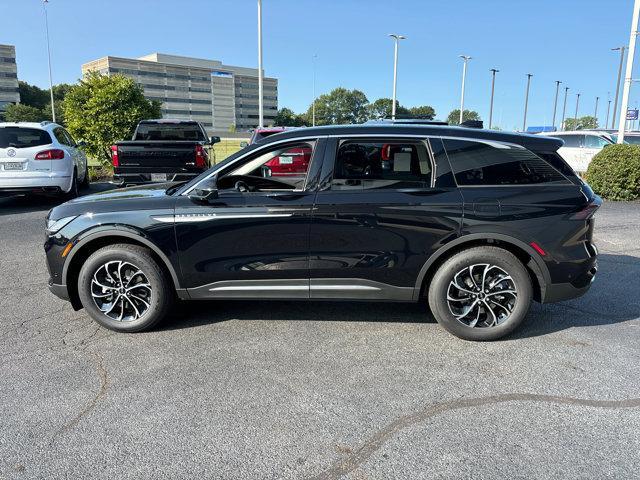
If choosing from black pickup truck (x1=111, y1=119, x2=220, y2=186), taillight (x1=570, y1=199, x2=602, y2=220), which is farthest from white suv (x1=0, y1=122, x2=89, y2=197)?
taillight (x1=570, y1=199, x2=602, y2=220)

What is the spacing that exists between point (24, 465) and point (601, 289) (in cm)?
552

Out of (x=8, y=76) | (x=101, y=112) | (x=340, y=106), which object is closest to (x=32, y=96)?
(x=8, y=76)

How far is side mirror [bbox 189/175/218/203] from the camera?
3984 mm

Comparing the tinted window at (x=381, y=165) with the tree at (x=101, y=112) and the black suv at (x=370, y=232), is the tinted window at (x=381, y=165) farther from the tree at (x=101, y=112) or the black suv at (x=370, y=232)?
the tree at (x=101, y=112)

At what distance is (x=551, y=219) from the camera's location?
3910 mm

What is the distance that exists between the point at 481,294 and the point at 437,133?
1.38m

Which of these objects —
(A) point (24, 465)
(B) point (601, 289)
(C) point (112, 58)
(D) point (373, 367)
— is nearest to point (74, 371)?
(A) point (24, 465)

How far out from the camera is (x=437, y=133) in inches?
161

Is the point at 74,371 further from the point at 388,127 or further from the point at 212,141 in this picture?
the point at 212,141

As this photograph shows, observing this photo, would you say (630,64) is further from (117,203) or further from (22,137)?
(22,137)

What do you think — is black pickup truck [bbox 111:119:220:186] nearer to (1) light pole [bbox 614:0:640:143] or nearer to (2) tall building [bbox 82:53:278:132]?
(1) light pole [bbox 614:0:640:143]

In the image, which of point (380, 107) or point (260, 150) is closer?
point (260, 150)

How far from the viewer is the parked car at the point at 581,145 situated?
19641mm

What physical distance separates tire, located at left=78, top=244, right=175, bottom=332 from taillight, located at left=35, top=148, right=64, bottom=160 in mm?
7046
